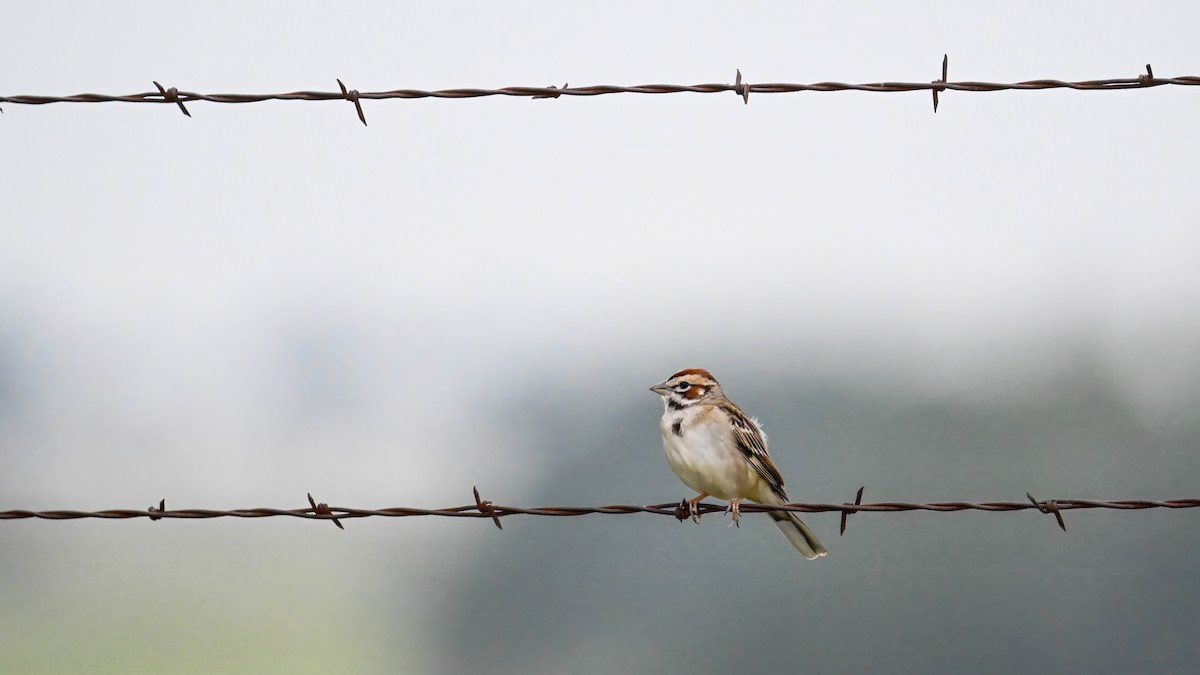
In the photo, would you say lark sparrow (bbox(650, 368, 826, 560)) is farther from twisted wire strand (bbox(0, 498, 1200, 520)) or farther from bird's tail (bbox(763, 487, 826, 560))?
twisted wire strand (bbox(0, 498, 1200, 520))

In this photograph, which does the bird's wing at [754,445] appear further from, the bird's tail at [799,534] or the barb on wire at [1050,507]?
the barb on wire at [1050,507]

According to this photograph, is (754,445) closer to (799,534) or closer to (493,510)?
(799,534)

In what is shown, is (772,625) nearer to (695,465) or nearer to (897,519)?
(897,519)

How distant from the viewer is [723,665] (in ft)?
75.5

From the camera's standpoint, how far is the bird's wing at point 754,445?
666 cm

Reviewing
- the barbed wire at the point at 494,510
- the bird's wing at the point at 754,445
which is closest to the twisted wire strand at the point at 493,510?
the barbed wire at the point at 494,510

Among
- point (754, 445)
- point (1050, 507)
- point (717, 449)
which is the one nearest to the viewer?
point (1050, 507)

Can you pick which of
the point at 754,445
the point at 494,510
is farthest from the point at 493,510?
the point at 754,445

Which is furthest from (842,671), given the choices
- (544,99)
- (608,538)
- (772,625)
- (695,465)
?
(544,99)

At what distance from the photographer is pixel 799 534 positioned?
20.9ft

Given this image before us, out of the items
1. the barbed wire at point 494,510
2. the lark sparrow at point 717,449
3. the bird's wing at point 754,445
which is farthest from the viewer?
the bird's wing at point 754,445

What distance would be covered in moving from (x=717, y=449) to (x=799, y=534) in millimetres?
595

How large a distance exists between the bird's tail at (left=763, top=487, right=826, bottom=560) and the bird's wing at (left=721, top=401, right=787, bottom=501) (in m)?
0.42

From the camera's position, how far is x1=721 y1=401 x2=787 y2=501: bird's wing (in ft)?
21.9
